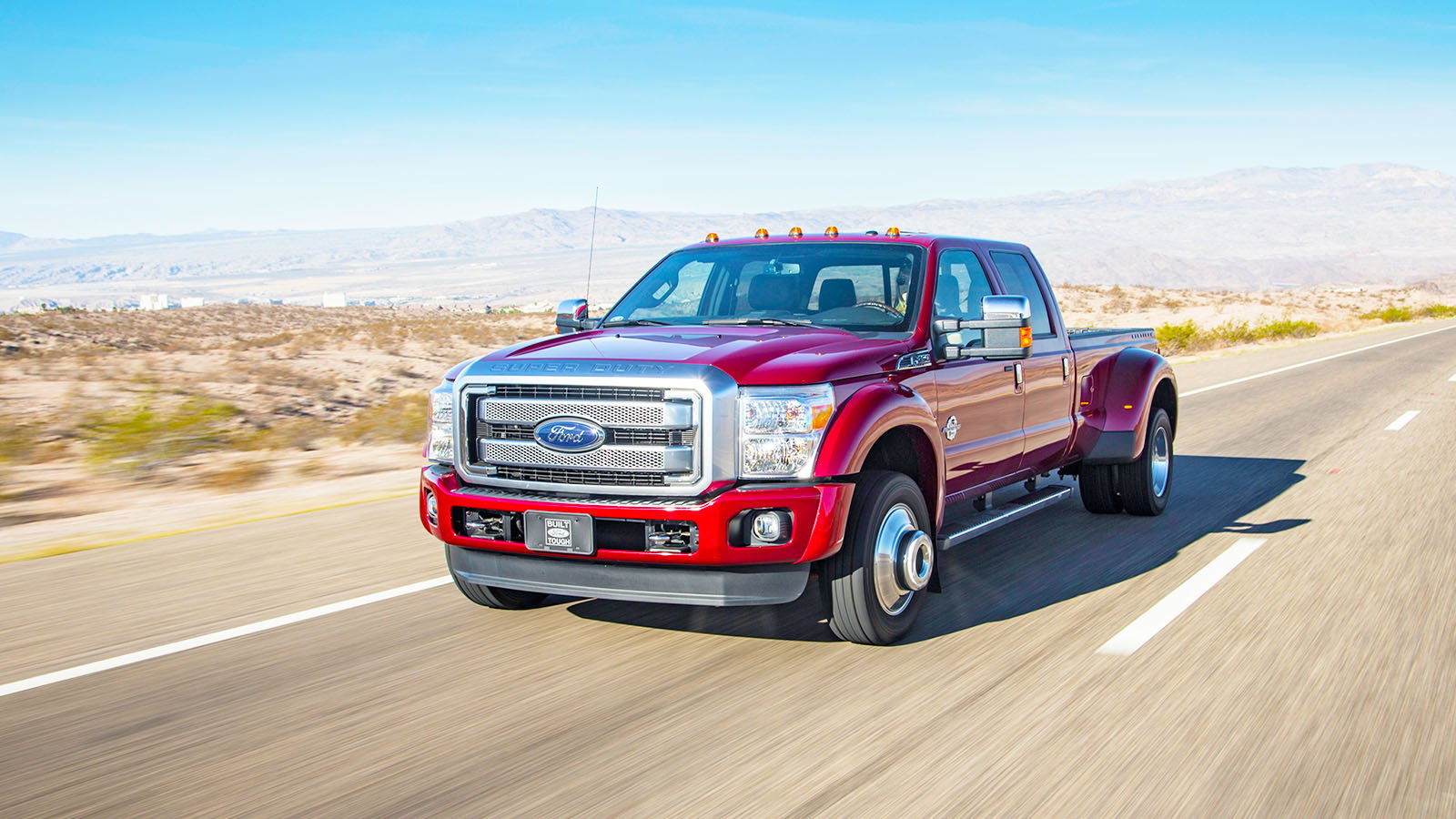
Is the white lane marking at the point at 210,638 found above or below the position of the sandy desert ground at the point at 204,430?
above

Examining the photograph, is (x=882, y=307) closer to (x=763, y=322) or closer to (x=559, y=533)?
(x=763, y=322)

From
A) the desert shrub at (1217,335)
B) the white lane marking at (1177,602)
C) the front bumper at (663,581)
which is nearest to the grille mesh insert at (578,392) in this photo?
the front bumper at (663,581)

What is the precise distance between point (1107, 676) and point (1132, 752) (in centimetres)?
84

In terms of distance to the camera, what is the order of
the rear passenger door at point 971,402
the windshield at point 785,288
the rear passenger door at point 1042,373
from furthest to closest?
1. the rear passenger door at point 1042,373
2. the windshield at point 785,288
3. the rear passenger door at point 971,402

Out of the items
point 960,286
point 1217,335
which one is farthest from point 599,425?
point 1217,335

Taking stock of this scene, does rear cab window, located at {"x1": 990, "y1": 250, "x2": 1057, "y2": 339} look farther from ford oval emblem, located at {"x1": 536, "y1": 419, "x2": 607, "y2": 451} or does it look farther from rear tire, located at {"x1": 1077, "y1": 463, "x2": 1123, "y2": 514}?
ford oval emblem, located at {"x1": 536, "y1": 419, "x2": 607, "y2": 451}

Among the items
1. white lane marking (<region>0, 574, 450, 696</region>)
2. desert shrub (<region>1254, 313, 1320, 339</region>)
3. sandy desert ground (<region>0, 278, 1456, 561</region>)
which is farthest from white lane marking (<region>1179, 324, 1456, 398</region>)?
white lane marking (<region>0, 574, 450, 696</region>)

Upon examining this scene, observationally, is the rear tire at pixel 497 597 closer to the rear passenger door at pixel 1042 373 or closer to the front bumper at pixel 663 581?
the front bumper at pixel 663 581

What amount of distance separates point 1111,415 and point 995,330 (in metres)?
2.36

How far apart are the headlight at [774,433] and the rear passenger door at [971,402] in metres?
1.15

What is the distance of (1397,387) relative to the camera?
19156mm

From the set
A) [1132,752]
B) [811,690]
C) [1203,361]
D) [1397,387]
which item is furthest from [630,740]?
[1203,361]

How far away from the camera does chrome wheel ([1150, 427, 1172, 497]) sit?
27.8 ft

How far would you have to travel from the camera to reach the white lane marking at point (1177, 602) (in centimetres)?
530
